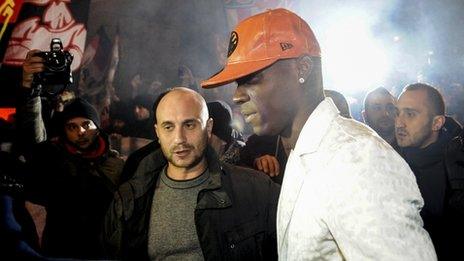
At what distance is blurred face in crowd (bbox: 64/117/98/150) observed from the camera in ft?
11.9

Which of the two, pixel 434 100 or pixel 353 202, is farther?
pixel 434 100

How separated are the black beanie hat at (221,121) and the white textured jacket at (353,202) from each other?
→ 2459mm

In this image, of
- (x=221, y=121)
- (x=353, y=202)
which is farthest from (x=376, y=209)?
(x=221, y=121)

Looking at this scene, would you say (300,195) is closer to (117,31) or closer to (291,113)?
(291,113)

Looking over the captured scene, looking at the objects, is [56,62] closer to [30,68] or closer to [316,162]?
[30,68]

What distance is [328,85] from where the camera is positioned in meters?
10.1

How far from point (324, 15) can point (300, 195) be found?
11000 millimetres

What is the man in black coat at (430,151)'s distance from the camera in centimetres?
309

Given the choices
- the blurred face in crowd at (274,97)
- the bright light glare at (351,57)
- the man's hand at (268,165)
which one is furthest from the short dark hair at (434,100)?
the bright light glare at (351,57)

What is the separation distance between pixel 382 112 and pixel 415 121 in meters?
1.14

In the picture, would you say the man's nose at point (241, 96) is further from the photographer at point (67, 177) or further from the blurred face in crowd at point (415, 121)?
the blurred face in crowd at point (415, 121)

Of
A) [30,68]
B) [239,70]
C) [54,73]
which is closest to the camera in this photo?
[239,70]

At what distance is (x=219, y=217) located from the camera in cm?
271

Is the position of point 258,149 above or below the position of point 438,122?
below
